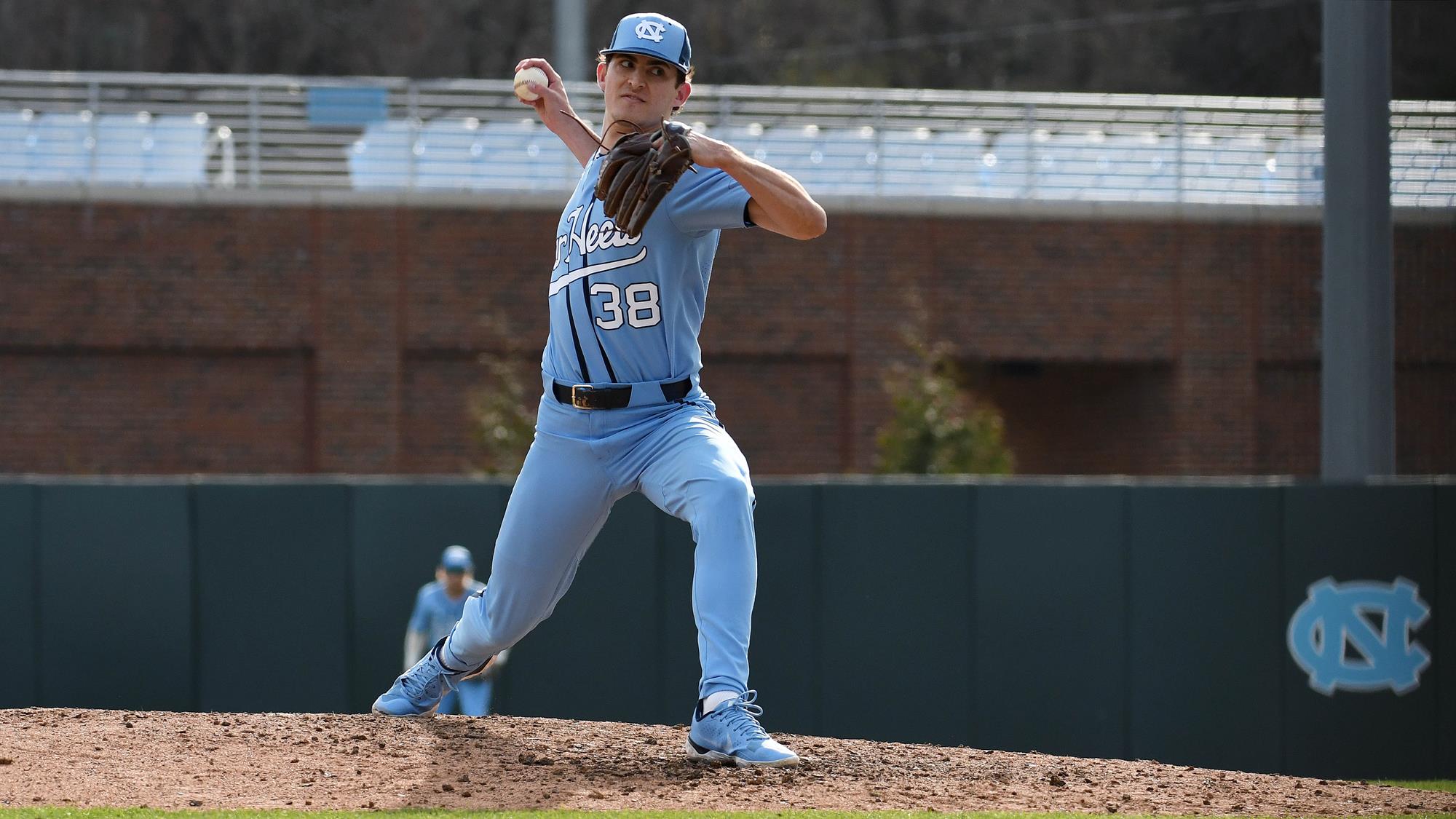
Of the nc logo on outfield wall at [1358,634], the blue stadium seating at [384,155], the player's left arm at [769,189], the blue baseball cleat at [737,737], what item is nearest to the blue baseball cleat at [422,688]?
the blue baseball cleat at [737,737]

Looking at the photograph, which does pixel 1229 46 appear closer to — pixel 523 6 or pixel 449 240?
pixel 523 6

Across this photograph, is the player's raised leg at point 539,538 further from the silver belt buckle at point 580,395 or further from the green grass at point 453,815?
the green grass at point 453,815

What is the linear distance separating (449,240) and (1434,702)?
1010 centimetres

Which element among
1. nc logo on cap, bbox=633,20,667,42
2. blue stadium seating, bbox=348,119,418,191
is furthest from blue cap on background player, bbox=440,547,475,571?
blue stadium seating, bbox=348,119,418,191

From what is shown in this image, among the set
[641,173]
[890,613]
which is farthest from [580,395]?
[890,613]

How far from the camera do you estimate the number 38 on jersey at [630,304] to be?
13.9 ft

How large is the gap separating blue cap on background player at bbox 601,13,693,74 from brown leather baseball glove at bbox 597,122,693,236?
0.81 feet

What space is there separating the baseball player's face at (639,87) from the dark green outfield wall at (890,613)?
212 inches

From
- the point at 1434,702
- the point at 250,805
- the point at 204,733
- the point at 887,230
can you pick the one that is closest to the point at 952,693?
the point at 1434,702

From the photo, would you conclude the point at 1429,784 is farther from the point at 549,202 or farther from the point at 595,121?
the point at 595,121

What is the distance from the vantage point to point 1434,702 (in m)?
9.66

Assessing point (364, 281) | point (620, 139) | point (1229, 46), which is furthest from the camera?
point (1229, 46)

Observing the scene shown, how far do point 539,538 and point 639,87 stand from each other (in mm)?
1250

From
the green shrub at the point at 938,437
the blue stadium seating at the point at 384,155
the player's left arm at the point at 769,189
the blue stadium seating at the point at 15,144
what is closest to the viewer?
the player's left arm at the point at 769,189
